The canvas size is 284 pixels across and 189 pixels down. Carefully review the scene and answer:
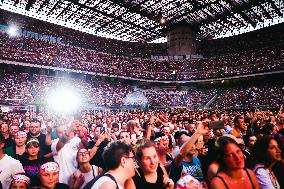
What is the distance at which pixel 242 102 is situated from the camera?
113 feet

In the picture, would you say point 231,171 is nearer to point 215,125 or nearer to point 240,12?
point 215,125

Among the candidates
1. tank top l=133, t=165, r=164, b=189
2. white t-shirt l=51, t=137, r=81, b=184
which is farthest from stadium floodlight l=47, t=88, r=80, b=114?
tank top l=133, t=165, r=164, b=189

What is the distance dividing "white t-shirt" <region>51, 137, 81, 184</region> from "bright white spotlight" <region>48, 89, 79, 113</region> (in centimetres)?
1870

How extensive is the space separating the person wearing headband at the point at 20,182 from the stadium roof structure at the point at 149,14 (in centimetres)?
2718

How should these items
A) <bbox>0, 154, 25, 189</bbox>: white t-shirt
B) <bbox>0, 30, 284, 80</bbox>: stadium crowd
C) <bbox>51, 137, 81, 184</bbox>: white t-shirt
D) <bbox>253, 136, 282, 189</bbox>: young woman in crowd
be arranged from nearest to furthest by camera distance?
<bbox>253, 136, 282, 189</bbox>: young woman in crowd
<bbox>0, 154, 25, 189</bbox>: white t-shirt
<bbox>51, 137, 81, 184</bbox>: white t-shirt
<bbox>0, 30, 284, 80</bbox>: stadium crowd

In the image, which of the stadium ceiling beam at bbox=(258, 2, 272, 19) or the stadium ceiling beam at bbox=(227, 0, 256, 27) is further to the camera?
the stadium ceiling beam at bbox=(258, 2, 272, 19)

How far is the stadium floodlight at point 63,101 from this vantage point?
2480cm

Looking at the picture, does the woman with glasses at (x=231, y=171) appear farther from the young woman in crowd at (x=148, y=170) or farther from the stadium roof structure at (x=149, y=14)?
the stadium roof structure at (x=149, y=14)

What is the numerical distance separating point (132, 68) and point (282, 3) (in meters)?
23.6

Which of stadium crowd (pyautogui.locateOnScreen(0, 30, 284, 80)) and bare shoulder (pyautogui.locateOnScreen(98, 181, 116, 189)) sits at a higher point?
stadium crowd (pyautogui.locateOnScreen(0, 30, 284, 80))

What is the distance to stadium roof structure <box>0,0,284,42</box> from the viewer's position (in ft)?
95.7

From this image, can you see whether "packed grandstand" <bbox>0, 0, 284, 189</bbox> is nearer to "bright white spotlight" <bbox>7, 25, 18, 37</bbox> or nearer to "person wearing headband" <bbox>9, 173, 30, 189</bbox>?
"bright white spotlight" <bbox>7, 25, 18, 37</bbox>

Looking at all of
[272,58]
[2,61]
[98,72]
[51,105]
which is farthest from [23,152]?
[272,58]

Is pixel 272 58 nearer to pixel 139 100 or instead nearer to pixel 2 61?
pixel 139 100
